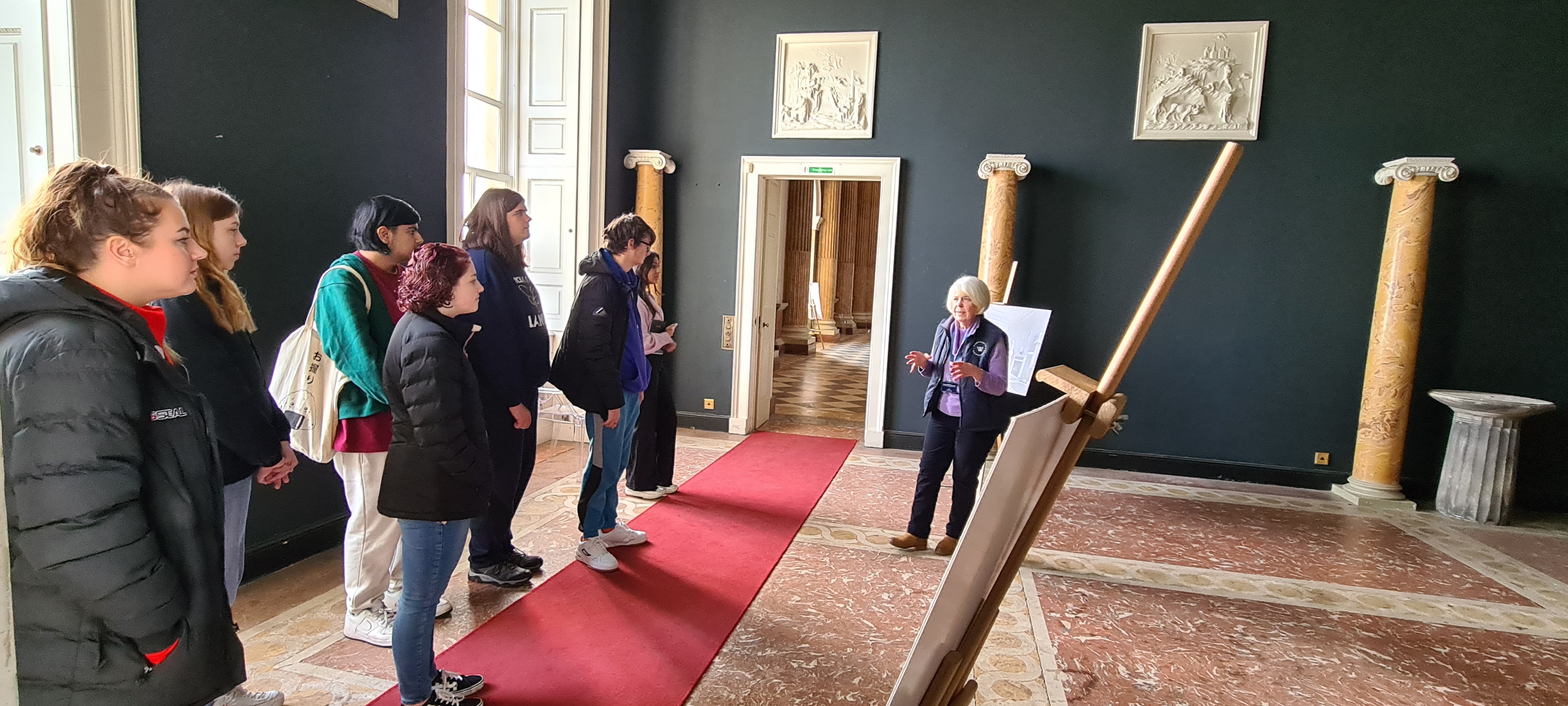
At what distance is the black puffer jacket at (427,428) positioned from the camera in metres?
2.06

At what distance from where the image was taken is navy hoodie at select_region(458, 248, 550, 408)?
2861 mm

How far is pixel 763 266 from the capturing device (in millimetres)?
6938

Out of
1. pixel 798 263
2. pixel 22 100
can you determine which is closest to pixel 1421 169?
pixel 22 100

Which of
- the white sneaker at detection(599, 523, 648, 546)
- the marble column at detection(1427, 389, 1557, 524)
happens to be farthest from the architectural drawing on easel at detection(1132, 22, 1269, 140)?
the white sneaker at detection(599, 523, 648, 546)

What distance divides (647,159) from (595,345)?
12.2 feet

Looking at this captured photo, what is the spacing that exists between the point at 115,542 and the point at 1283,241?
7.03 metres

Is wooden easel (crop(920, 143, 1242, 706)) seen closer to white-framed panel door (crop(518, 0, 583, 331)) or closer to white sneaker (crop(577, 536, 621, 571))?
white sneaker (crop(577, 536, 621, 571))

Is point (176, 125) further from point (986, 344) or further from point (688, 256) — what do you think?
point (688, 256)

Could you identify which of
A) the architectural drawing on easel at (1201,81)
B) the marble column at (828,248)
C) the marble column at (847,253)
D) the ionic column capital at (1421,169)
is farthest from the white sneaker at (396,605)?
the marble column at (847,253)

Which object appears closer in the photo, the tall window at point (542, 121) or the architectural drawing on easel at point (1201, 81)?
the tall window at point (542, 121)

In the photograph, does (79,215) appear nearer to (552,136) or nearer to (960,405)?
(960,405)

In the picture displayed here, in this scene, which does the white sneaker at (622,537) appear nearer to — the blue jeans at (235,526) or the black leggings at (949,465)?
the black leggings at (949,465)

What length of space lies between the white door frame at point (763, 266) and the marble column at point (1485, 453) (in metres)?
4.18

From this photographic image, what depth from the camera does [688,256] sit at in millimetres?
6969
